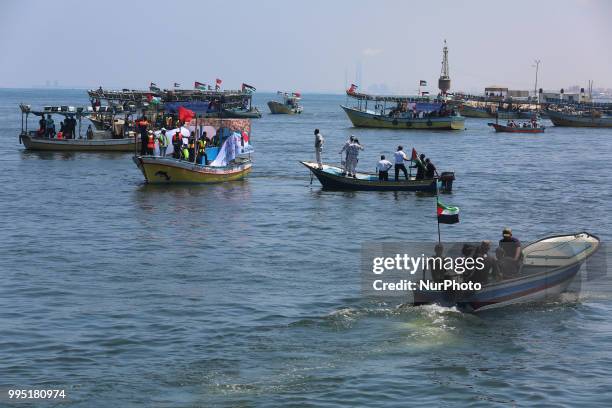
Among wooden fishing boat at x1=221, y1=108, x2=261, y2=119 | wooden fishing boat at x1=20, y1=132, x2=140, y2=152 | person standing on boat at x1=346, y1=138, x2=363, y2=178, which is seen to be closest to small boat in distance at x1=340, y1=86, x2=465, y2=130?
wooden fishing boat at x1=221, y1=108, x2=261, y2=119

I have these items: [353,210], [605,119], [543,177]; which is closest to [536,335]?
[353,210]

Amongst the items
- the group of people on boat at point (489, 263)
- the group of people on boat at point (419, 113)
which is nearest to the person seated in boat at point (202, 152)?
the group of people on boat at point (489, 263)

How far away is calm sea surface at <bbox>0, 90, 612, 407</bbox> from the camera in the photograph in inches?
631

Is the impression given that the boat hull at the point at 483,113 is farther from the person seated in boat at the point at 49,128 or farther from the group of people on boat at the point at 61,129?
the person seated in boat at the point at 49,128

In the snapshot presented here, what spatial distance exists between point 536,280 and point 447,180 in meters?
19.6

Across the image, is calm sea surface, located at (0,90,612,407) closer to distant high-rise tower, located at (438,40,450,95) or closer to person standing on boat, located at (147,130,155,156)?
person standing on boat, located at (147,130,155,156)

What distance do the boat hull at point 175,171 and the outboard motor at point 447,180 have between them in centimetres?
994

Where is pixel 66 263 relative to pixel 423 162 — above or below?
below

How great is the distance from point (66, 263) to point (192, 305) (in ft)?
19.9

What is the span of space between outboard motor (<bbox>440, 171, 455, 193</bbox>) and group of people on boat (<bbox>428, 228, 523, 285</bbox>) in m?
19.5

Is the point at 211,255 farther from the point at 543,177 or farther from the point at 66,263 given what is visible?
the point at 543,177

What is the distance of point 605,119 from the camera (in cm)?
10375

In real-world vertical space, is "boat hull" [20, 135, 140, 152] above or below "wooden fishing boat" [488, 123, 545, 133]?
below

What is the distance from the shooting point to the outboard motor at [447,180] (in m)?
39.6
